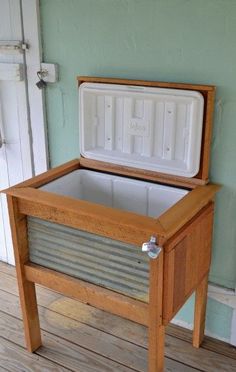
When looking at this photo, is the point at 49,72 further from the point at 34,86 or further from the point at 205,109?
the point at 205,109

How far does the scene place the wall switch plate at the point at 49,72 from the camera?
2.12 m

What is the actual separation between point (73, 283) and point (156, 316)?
38cm

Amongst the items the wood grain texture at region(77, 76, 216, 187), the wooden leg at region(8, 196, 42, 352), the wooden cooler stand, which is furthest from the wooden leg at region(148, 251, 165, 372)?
the wooden leg at region(8, 196, 42, 352)

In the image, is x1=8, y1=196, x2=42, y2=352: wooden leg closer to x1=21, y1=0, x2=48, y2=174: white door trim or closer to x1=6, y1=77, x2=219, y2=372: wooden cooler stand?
x1=6, y1=77, x2=219, y2=372: wooden cooler stand

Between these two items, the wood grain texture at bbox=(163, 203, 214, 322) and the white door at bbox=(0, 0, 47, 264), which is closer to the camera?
the wood grain texture at bbox=(163, 203, 214, 322)

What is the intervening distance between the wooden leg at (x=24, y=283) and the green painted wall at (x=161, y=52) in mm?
578

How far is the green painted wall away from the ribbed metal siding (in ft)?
1.67

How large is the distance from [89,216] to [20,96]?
983 millimetres

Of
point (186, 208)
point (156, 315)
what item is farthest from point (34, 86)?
point (156, 315)

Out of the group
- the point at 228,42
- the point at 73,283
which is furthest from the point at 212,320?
the point at 228,42

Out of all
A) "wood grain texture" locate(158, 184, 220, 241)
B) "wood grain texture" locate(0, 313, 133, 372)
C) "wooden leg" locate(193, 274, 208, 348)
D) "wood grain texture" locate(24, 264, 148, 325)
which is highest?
"wood grain texture" locate(158, 184, 220, 241)

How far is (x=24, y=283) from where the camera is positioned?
1898 millimetres

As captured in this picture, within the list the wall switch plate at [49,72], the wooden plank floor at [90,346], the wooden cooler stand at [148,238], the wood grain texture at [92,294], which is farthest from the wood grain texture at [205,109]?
the wooden plank floor at [90,346]

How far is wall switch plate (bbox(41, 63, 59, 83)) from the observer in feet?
6.97
